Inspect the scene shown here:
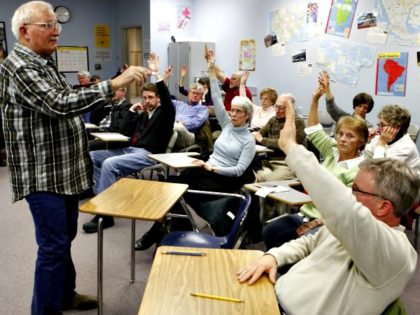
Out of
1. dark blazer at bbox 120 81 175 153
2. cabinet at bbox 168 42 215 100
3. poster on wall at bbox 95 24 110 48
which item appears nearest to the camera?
dark blazer at bbox 120 81 175 153

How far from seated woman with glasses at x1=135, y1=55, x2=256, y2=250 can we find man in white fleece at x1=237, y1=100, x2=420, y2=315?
67.7 inches

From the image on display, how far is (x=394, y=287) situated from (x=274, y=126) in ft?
9.99

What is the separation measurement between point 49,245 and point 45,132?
0.52 meters

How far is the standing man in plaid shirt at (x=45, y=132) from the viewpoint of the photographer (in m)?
1.67

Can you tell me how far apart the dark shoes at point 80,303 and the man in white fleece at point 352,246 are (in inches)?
53.2

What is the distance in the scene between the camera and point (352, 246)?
1.00m

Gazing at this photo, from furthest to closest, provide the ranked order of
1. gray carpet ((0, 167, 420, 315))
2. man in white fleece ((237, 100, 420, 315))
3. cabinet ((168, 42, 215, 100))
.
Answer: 1. cabinet ((168, 42, 215, 100))
2. gray carpet ((0, 167, 420, 315))
3. man in white fleece ((237, 100, 420, 315))

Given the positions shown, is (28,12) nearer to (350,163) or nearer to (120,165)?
(350,163)

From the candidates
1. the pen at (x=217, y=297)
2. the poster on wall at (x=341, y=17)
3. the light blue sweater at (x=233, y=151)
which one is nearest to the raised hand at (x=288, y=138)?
the pen at (x=217, y=297)

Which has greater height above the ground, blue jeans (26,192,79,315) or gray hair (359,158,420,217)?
gray hair (359,158,420,217)

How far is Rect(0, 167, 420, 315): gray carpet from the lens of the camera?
2.42m

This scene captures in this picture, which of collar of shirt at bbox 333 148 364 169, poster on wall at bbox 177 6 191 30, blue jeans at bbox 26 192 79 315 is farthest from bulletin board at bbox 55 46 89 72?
collar of shirt at bbox 333 148 364 169

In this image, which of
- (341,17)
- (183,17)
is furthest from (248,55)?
(341,17)

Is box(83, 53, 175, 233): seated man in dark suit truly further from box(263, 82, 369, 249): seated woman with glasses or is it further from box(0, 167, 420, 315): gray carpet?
box(263, 82, 369, 249): seated woman with glasses
